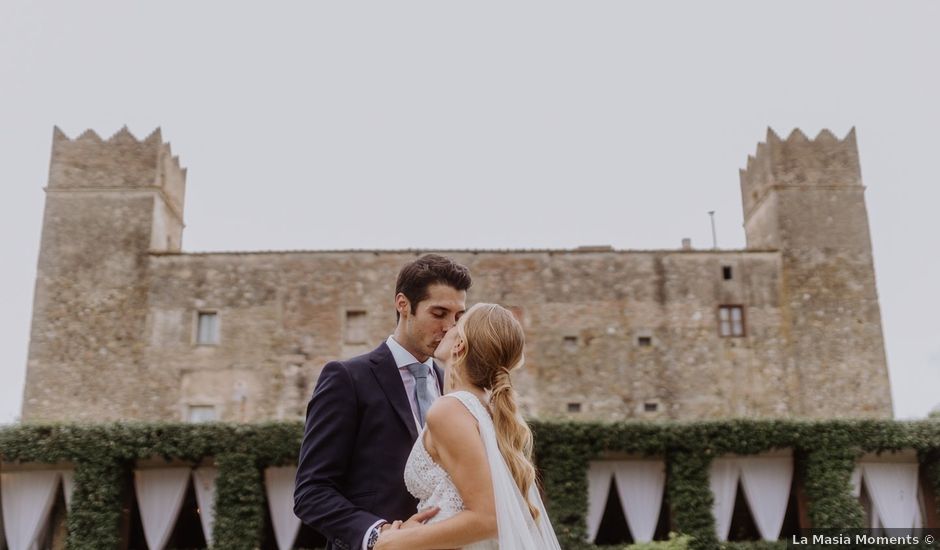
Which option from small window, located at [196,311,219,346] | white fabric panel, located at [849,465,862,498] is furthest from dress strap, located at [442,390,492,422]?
small window, located at [196,311,219,346]

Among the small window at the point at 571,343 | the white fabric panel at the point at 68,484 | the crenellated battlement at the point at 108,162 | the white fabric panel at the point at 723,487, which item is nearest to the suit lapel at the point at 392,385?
the white fabric panel at the point at 723,487

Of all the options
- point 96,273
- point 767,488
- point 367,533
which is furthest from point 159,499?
point 367,533

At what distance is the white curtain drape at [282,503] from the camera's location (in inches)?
608

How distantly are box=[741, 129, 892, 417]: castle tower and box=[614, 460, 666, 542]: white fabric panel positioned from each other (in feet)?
26.2

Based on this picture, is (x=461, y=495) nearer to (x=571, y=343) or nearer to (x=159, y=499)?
(x=159, y=499)

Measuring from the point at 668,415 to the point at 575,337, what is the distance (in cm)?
326

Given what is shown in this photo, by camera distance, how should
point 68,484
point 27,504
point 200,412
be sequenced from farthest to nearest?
1. point 200,412
2. point 27,504
3. point 68,484

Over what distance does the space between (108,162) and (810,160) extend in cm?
2068

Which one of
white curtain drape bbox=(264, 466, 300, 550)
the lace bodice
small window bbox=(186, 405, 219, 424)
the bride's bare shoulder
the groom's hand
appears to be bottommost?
white curtain drape bbox=(264, 466, 300, 550)

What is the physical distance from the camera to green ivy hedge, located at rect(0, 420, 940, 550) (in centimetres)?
1484

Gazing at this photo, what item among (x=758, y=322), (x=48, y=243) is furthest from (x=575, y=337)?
(x=48, y=243)

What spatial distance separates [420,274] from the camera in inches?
126

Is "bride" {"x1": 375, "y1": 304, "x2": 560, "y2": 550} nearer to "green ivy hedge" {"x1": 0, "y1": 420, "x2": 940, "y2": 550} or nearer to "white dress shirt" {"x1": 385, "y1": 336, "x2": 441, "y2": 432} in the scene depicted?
"white dress shirt" {"x1": 385, "y1": 336, "x2": 441, "y2": 432}

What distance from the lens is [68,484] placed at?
15172mm
